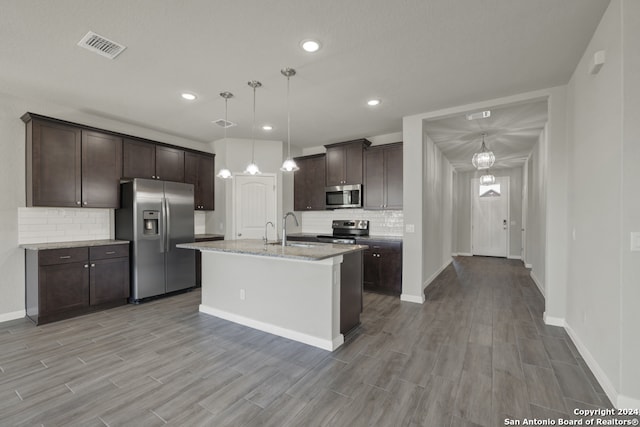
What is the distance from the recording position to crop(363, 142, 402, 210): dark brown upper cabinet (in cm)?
495

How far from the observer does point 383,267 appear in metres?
4.72

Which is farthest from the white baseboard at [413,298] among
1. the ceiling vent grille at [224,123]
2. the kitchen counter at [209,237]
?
the ceiling vent grille at [224,123]

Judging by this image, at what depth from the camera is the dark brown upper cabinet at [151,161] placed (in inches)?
175

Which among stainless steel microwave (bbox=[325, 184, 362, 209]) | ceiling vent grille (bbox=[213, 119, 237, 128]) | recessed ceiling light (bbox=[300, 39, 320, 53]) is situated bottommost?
stainless steel microwave (bbox=[325, 184, 362, 209])

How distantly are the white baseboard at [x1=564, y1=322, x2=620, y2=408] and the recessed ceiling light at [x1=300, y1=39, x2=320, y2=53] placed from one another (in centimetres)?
342

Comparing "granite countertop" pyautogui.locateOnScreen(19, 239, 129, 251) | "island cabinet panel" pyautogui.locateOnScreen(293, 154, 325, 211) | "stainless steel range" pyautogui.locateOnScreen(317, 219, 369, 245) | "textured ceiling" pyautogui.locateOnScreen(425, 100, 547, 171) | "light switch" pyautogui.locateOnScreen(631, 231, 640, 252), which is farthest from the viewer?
"island cabinet panel" pyautogui.locateOnScreen(293, 154, 325, 211)

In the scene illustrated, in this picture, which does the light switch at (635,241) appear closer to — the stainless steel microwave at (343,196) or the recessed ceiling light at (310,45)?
the recessed ceiling light at (310,45)

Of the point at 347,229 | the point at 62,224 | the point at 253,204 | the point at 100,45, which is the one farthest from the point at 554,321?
the point at 62,224

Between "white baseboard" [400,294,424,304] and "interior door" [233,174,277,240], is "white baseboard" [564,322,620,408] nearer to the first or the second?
"white baseboard" [400,294,424,304]

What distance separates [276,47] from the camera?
2.57m

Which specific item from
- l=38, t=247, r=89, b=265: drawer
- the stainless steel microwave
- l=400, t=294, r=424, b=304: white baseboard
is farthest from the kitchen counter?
l=400, t=294, r=424, b=304: white baseboard

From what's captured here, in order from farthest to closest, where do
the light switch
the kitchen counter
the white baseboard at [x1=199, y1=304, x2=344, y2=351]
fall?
the kitchen counter → the white baseboard at [x1=199, y1=304, x2=344, y2=351] → the light switch

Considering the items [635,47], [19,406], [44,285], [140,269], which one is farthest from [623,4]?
[44,285]

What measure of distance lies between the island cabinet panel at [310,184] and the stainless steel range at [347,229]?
0.49 metres
